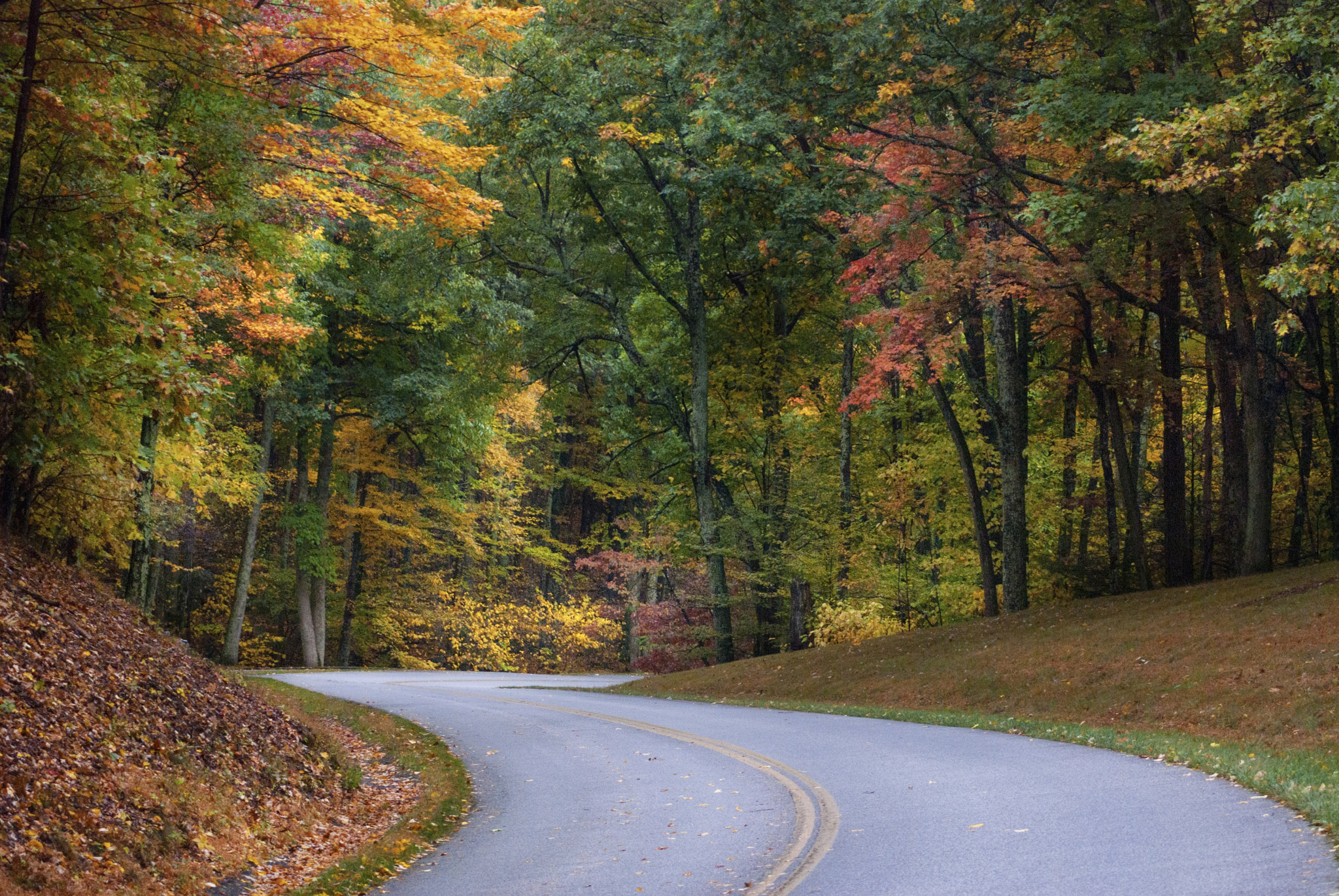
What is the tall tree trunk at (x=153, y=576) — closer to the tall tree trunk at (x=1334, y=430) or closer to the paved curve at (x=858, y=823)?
the paved curve at (x=858, y=823)

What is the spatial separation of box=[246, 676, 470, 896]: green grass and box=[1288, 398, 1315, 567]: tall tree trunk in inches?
686

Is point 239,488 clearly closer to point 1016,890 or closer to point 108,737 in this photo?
point 108,737

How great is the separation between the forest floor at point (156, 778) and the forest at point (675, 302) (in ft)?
6.53

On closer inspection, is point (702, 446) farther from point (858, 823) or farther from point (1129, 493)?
point (858, 823)

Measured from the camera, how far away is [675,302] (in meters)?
27.1

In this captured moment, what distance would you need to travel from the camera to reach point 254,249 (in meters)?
13.7

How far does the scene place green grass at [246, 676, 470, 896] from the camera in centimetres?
701

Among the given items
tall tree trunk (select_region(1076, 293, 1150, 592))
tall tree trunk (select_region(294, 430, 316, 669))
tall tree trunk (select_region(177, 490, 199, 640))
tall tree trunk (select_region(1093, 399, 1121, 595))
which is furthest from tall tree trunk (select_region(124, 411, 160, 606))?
tall tree trunk (select_region(1093, 399, 1121, 595))

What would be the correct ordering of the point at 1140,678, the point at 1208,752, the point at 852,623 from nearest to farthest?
1. the point at 1208,752
2. the point at 1140,678
3. the point at 852,623

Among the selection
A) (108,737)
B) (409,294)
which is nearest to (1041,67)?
(409,294)

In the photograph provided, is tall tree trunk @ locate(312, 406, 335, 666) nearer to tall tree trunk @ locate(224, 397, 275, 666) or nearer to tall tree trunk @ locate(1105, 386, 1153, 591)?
tall tree trunk @ locate(224, 397, 275, 666)

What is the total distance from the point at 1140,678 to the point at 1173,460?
303 inches

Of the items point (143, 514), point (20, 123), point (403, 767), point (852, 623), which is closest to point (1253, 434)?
point (852, 623)

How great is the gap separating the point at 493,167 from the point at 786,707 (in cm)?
1521
